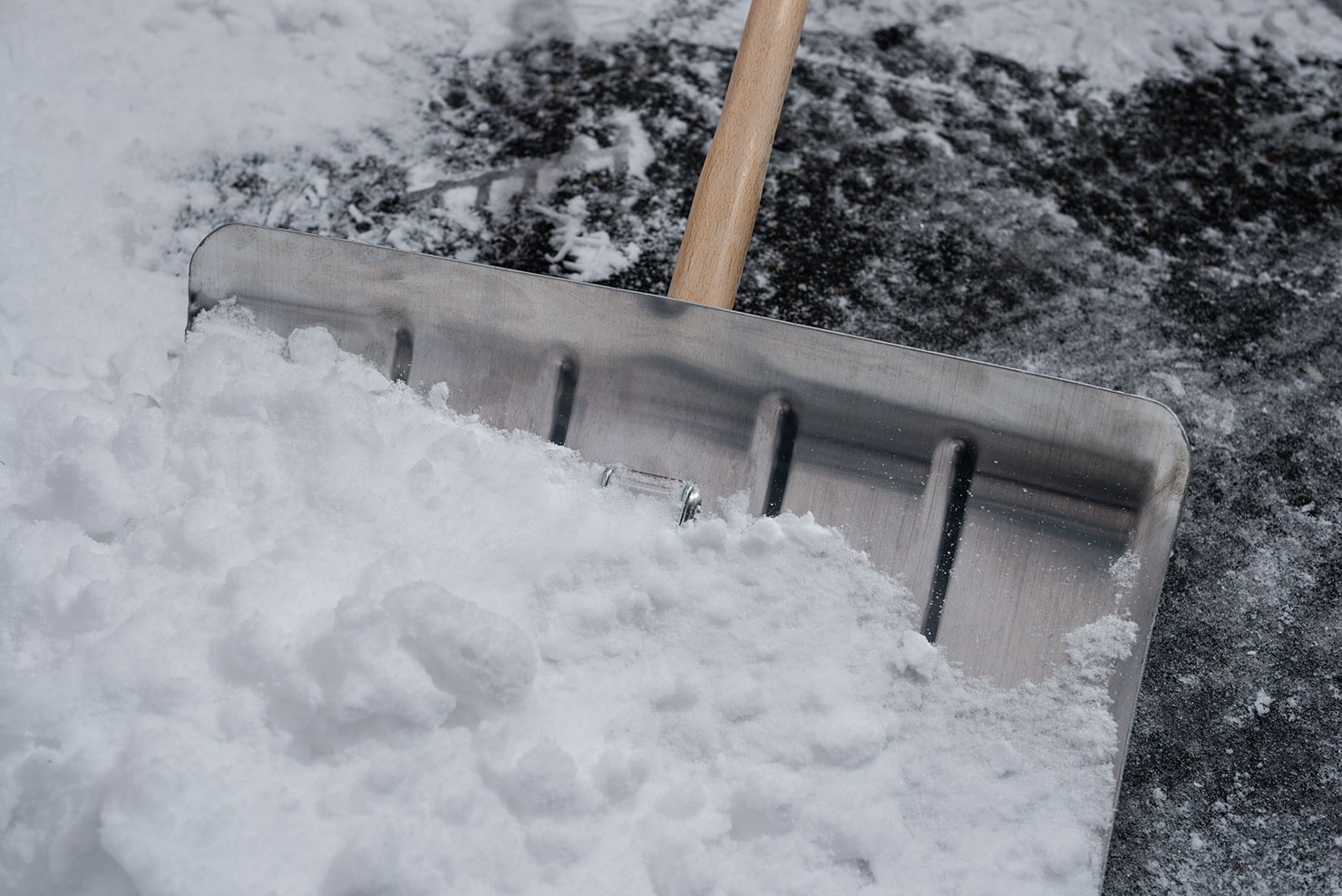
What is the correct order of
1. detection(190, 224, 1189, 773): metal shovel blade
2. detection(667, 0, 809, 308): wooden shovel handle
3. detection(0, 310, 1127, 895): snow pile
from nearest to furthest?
detection(0, 310, 1127, 895): snow pile
detection(190, 224, 1189, 773): metal shovel blade
detection(667, 0, 809, 308): wooden shovel handle

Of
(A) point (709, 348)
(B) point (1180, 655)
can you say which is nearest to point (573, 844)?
(A) point (709, 348)

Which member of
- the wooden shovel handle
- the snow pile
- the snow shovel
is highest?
the wooden shovel handle

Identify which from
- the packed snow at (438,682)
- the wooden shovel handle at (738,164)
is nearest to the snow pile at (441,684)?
the packed snow at (438,682)

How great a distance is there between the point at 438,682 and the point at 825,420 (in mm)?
481

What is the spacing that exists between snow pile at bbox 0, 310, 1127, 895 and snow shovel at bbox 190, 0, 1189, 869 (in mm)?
40

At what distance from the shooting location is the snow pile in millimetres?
759

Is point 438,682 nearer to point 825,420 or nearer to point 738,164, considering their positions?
point 825,420

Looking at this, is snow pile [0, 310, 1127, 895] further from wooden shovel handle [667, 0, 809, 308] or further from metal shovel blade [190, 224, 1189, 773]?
wooden shovel handle [667, 0, 809, 308]

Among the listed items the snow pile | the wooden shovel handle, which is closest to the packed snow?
the snow pile

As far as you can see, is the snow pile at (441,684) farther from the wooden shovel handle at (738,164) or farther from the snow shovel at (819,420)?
the wooden shovel handle at (738,164)

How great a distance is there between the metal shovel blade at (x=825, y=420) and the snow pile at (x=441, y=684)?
4 cm

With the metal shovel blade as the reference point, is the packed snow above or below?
below

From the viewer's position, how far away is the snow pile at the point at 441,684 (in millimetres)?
759

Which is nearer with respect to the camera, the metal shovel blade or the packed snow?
the packed snow
